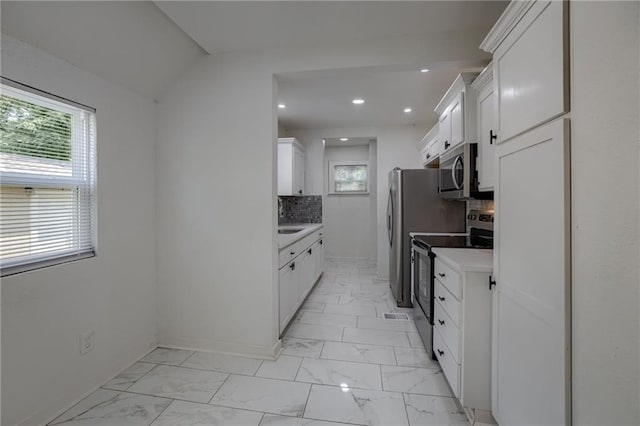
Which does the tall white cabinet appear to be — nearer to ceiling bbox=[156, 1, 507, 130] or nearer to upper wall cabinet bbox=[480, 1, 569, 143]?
upper wall cabinet bbox=[480, 1, 569, 143]

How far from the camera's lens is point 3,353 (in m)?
1.41

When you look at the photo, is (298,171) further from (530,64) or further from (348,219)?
(530,64)

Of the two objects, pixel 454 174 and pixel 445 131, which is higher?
pixel 445 131

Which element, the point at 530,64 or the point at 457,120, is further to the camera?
the point at 457,120

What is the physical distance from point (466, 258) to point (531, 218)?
2.22 ft

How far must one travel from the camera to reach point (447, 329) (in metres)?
1.85

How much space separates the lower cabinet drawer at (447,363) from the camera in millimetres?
1655

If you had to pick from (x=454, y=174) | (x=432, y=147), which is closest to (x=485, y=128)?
(x=454, y=174)

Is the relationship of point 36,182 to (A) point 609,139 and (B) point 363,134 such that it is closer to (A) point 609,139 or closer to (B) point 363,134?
(A) point 609,139

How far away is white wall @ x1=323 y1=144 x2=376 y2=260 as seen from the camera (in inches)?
238

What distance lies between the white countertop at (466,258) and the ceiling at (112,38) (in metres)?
2.44

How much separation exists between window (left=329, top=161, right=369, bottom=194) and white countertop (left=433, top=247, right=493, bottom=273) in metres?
4.02

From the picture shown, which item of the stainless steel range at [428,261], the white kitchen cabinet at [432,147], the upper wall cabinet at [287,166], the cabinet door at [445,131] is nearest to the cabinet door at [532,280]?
the stainless steel range at [428,261]

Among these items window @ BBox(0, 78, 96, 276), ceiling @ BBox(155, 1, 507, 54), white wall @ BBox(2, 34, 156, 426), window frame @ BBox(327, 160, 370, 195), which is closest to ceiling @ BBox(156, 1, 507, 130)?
ceiling @ BBox(155, 1, 507, 54)
